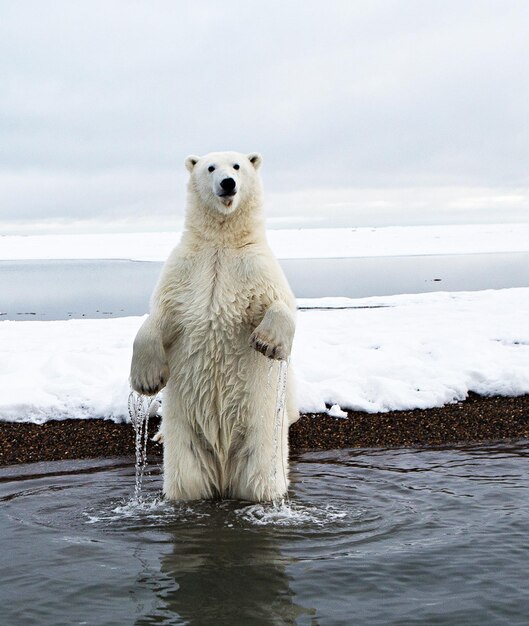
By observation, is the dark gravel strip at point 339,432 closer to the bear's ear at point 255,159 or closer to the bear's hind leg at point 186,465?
the bear's hind leg at point 186,465

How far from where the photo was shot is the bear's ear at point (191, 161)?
5426 mm

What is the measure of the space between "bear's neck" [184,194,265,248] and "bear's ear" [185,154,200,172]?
0.35m

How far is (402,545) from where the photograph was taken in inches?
171

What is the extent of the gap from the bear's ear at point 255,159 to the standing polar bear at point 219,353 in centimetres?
27

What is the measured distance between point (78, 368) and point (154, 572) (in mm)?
5545

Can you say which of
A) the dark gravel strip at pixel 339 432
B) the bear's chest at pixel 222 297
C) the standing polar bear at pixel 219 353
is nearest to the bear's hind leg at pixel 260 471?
the standing polar bear at pixel 219 353

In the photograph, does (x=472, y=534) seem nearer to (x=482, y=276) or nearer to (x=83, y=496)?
(x=83, y=496)

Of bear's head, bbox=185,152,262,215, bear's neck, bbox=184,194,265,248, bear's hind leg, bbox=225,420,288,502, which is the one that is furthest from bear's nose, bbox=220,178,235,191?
bear's hind leg, bbox=225,420,288,502

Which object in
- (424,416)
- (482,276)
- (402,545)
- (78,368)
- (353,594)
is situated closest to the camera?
(353,594)

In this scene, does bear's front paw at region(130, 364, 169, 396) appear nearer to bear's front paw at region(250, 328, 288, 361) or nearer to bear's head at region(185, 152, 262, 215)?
bear's front paw at region(250, 328, 288, 361)

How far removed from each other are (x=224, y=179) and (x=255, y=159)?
2.11 ft

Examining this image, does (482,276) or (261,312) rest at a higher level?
(482,276)

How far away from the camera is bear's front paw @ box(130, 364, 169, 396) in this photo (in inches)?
190

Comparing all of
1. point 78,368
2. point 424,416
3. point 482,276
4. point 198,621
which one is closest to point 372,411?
point 424,416
